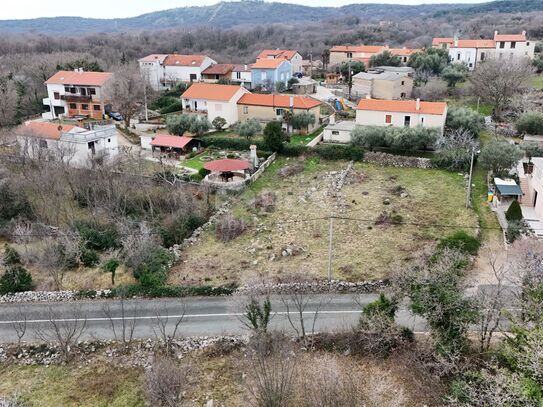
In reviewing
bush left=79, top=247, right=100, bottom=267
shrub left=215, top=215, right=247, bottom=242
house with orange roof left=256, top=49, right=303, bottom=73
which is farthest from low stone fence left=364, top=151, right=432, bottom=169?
house with orange roof left=256, top=49, right=303, bottom=73

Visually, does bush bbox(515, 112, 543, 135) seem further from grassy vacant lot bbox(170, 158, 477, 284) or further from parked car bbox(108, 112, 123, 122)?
parked car bbox(108, 112, 123, 122)

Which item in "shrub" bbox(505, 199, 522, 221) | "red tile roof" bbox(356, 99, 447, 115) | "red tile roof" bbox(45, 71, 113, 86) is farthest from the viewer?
"red tile roof" bbox(45, 71, 113, 86)

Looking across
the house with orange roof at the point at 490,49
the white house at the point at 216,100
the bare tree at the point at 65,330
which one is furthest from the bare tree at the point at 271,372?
the house with orange roof at the point at 490,49

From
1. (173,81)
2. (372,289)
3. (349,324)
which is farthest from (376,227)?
(173,81)

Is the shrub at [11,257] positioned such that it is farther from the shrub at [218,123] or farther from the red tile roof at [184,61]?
the red tile roof at [184,61]

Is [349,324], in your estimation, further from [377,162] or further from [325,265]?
[377,162]

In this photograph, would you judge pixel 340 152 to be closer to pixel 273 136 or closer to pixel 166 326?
pixel 273 136

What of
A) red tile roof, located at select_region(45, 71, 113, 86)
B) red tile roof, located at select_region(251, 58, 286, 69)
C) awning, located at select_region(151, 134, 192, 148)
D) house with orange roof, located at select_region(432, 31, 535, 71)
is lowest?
awning, located at select_region(151, 134, 192, 148)
